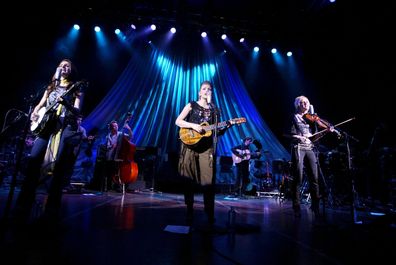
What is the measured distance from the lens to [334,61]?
9.77 m

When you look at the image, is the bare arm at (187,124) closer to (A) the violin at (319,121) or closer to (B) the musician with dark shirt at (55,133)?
(B) the musician with dark shirt at (55,133)

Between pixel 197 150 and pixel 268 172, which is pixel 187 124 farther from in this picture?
pixel 268 172

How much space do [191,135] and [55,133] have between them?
1.72m

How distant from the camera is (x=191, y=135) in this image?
128 inches

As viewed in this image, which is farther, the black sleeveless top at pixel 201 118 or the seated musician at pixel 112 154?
the seated musician at pixel 112 154

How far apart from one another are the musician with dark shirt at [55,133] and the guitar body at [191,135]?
1344 millimetres

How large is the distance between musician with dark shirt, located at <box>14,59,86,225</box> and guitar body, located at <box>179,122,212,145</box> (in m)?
1.34

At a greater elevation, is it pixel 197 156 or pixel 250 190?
pixel 197 156

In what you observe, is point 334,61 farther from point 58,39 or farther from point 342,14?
point 58,39

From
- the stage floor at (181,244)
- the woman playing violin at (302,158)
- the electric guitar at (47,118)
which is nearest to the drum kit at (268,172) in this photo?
the woman playing violin at (302,158)

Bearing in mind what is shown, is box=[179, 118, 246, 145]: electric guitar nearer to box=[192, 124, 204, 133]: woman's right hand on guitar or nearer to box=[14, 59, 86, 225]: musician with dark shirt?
box=[192, 124, 204, 133]: woman's right hand on guitar

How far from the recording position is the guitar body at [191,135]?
319 cm

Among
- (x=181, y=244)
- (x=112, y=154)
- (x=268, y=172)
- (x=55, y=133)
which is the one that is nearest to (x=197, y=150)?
(x=181, y=244)

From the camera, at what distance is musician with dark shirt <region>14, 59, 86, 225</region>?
112 inches
